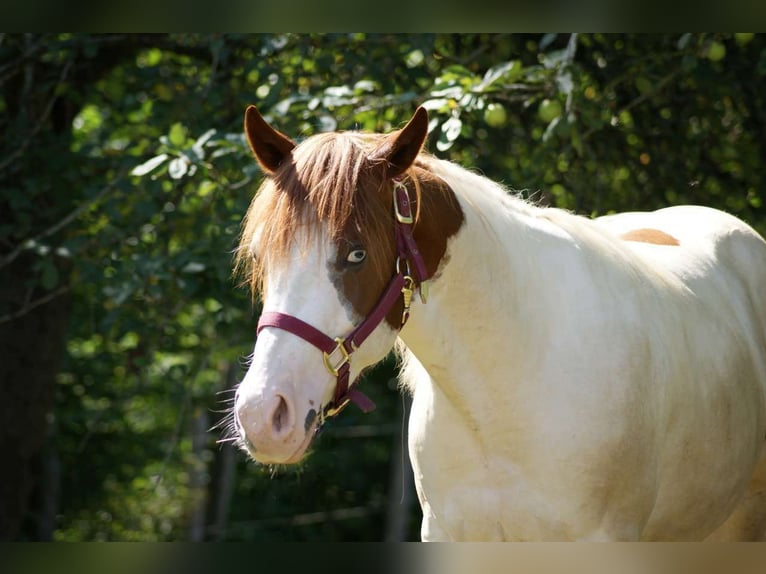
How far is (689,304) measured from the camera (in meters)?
3.11

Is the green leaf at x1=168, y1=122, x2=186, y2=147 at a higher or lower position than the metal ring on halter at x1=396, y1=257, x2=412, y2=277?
higher

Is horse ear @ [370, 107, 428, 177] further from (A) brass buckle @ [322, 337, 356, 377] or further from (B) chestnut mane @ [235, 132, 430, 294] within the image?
(A) brass buckle @ [322, 337, 356, 377]

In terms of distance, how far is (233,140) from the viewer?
429 centimetres

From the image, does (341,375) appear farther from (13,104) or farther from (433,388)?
(13,104)

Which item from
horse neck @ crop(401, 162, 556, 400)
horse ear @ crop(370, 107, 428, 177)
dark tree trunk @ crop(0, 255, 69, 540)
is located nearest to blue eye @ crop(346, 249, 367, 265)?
horse ear @ crop(370, 107, 428, 177)

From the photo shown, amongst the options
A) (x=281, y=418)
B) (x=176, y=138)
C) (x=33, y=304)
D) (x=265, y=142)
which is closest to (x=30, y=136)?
(x=33, y=304)

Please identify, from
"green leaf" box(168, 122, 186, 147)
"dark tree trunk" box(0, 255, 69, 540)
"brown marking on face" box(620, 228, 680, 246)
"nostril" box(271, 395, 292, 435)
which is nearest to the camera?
"nostril" box(271, 395, 292, 435)

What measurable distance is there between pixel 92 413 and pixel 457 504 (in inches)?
306

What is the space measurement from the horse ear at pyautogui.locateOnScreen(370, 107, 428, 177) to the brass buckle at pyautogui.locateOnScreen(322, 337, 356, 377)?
1.43 ft

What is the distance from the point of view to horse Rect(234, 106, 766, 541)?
211 cm

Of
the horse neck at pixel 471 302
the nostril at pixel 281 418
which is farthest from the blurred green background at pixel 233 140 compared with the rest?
the nostril at pixel 281 418

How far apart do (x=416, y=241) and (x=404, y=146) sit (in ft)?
0.82

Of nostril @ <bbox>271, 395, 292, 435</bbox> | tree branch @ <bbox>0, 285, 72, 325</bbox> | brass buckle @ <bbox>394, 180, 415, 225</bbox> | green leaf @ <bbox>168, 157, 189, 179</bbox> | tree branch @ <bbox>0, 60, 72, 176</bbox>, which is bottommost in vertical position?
nostril @ <bbox>271, 395, 292, 435</bbox>
